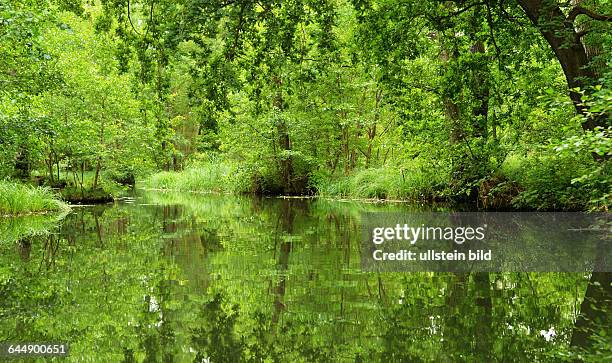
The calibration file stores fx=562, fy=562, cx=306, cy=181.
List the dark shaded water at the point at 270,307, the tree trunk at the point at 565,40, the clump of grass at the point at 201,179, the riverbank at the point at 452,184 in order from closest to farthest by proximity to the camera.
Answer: the dark shaded water at the point at 270,307 < the tree trunk at the point at 565,40 < the riverbank at the point at 452,184 < the clump of grass at the point at 201,179

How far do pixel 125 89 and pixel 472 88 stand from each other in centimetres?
1233

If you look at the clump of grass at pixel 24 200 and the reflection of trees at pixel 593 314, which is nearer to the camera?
the reflection of trees at pixel 593 314

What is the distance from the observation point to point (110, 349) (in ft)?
12.0

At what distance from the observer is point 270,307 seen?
457 cm

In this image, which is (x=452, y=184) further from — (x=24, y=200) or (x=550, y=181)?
(x=24, y=200)

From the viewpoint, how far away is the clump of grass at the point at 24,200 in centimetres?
1317

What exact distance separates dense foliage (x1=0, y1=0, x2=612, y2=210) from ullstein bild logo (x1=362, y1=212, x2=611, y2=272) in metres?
0.58

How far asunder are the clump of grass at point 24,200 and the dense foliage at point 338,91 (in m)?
1.39

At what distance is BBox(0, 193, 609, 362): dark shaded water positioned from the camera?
11.6ft

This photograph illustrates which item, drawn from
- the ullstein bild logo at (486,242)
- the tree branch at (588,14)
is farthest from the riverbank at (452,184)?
the tree branch at (588,14)

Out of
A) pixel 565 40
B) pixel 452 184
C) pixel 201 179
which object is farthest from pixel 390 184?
pixel 201 179

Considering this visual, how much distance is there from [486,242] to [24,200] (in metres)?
10.9

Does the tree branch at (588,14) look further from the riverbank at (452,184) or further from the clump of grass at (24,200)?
the clump of grass at (24,200)

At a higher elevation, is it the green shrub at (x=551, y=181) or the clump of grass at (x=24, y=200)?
the green shrub at (x=551, y=181)
